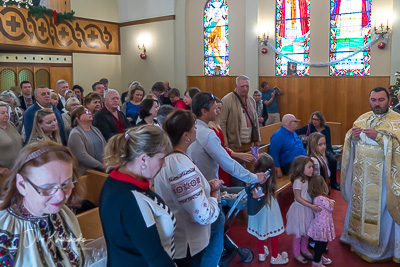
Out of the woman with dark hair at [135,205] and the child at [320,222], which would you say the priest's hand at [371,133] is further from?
the woman with dark hair at [135,205]

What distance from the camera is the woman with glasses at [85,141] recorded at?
4016 millimetres

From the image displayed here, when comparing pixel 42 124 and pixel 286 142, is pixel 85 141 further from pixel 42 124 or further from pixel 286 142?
pixel 286 142

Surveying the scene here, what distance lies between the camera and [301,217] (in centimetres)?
369

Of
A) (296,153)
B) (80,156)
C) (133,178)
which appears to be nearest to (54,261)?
(133,178)

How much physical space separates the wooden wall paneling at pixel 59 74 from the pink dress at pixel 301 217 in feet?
29.3

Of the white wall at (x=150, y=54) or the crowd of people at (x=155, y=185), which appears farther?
the white wall at (x=150, y=54)

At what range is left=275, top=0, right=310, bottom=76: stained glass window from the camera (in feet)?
31.5

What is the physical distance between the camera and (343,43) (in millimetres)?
9117

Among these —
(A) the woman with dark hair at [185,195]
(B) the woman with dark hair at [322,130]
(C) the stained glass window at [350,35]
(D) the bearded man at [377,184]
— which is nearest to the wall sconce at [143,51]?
(C) the stained glass window at [350,35]

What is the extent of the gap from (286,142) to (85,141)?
2492mm

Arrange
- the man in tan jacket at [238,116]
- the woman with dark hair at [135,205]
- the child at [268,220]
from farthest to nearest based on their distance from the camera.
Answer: the man in tan jacket at [238,116] < the child at [268,220] < the woman with dark hair at [135,205]

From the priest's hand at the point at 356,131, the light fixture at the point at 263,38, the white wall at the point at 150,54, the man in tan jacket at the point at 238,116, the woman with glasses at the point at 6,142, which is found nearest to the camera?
the priest's hand at the point at 356,131

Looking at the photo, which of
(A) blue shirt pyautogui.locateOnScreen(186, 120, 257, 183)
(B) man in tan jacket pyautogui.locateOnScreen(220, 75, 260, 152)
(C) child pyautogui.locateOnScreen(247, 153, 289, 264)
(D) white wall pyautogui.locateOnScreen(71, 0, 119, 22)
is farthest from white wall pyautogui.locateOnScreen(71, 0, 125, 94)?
(A) blue shirt pyautogui.locateOnScreen(186, 120, 257, 183)

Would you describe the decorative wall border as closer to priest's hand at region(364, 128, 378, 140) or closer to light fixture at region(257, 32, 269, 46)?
light fixture at region(257, 32, 269, 46)
